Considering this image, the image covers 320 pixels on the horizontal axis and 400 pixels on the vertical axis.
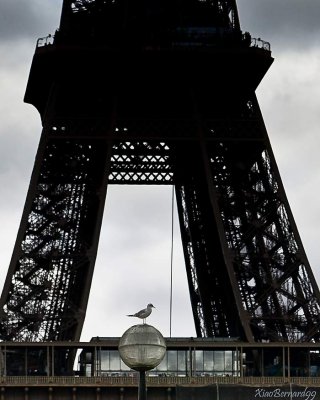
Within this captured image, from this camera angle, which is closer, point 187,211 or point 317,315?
point 317,315

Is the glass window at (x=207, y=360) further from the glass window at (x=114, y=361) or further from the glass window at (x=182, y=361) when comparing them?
the glass window at (x=114, y=361)

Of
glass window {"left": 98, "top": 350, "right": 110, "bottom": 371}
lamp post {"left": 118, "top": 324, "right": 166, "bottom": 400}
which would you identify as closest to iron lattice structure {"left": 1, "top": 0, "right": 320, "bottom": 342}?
glass window {"left": 98, "top": 350, "right": 110, "bottom": 371}

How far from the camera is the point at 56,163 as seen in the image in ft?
302

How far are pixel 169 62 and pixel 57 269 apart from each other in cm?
1639

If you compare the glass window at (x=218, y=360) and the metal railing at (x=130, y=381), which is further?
the glass window at (x=218, y=360)

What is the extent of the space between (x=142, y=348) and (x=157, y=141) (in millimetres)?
68130

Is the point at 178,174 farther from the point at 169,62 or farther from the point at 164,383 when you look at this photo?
the point at 164,383

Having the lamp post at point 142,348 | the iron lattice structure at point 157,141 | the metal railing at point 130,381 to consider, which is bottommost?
the lamp post at point 142,348

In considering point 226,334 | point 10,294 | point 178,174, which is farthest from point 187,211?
point 10,294

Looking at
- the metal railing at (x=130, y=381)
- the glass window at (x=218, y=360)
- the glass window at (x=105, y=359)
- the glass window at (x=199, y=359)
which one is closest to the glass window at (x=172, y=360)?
the glass window at (x=199, y=359)

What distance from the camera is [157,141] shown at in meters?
92.3

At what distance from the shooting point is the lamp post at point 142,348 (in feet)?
80.4

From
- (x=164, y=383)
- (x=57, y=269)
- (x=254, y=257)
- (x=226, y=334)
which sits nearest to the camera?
(x=164, y=383)

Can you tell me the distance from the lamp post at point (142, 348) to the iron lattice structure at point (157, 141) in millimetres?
60283
